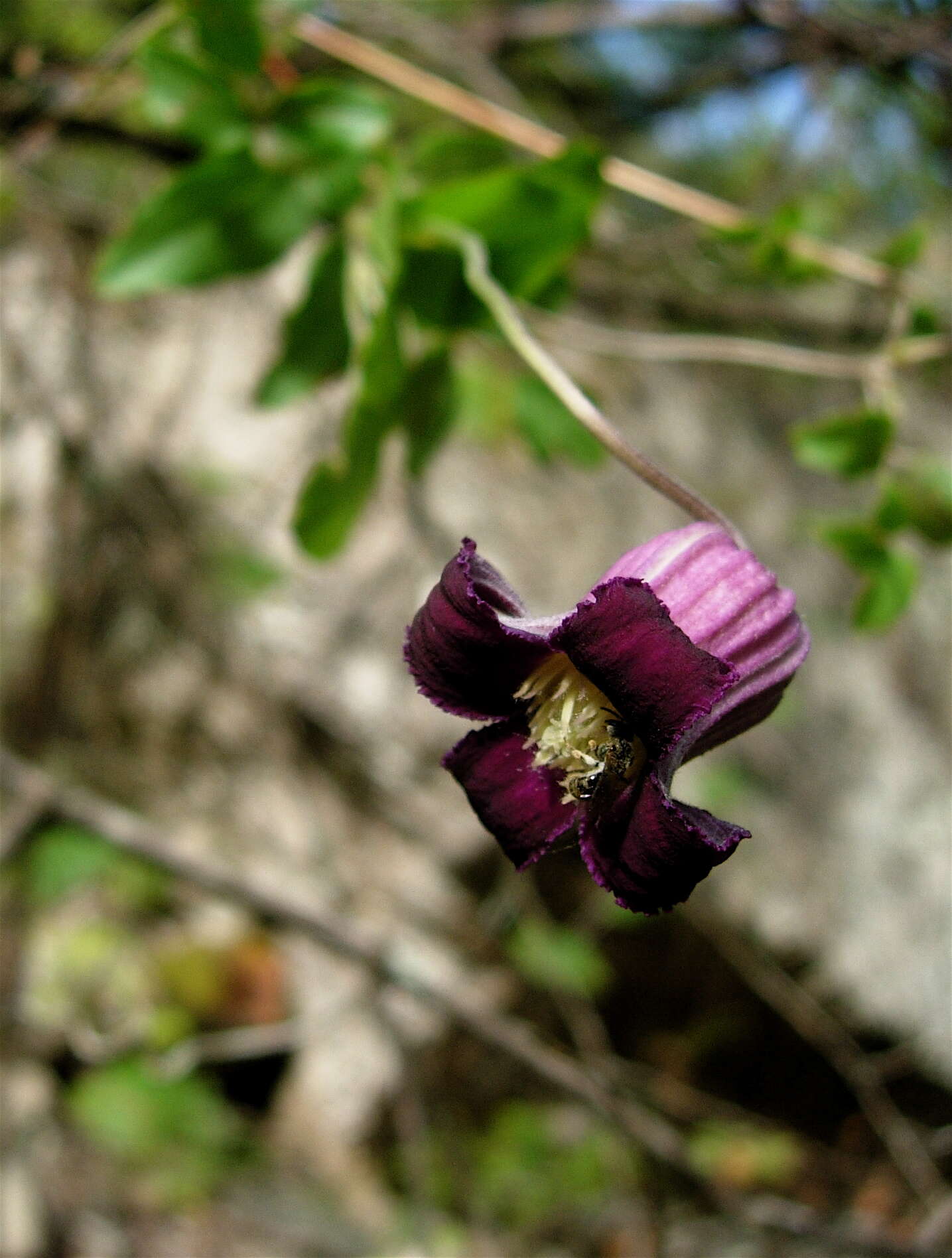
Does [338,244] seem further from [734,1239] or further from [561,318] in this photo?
[734,1239]

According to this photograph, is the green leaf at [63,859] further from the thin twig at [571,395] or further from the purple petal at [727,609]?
the purple petal at [727,609]

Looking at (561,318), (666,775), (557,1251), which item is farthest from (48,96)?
(557,1251)

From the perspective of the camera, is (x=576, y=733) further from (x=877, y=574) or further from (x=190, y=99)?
(x=190, y=99)

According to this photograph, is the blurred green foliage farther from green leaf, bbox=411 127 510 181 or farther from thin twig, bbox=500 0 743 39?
thin twig, bbox=500 0 743 39

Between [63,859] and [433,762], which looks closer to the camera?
[63,859]

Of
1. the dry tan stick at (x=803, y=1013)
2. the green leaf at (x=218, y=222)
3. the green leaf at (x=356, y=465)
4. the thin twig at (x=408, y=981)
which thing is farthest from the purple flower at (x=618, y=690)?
the dry tan stick at (x=803, y=1013)

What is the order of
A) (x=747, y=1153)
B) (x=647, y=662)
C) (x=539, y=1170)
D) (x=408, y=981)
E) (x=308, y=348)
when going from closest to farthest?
Result: (x=647, y=662), (x=308, y=348), (x=408, y=981), (x=539, y=1170), (x=747, y=1153)

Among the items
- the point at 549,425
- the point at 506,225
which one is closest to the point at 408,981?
the point at 549,425
